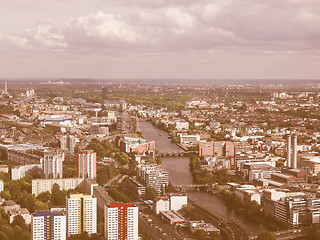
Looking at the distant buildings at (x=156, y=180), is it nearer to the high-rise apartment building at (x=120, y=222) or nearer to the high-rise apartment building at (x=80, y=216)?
the high-rise apartment building at (x=80, y=216)

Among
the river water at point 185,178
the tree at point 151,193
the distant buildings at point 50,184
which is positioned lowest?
the river water at point 185,178

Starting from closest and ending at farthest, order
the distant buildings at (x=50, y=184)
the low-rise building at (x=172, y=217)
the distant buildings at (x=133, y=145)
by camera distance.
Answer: the low-rise building at (x=172, y=217) < the distant buildings at (x=50, y=184) < the distant buildings at (x=133, y=145)

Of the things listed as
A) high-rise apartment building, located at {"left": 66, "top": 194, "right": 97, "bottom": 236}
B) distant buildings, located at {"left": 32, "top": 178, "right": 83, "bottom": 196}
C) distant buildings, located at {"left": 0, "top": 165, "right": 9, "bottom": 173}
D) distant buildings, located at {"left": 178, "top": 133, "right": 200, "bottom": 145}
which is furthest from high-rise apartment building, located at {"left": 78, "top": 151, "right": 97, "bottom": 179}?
distant buildings, located at {"left": 178, "top": 133, "right": 200, "bottom": 145}

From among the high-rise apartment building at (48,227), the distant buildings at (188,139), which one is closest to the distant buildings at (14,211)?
the high-rise apartment building at (48,227)

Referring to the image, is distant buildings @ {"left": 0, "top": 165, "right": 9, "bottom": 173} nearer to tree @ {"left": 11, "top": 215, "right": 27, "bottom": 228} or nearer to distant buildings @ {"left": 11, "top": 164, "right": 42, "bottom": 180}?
distant buildings @ {"left": 11, "top": 164, "right": 42, "bottom": 180}

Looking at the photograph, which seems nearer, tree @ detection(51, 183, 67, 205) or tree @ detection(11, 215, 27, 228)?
tree @ detection(11, 215, 27, 228)

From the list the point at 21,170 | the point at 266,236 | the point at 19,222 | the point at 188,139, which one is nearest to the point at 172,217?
the point at 266,236

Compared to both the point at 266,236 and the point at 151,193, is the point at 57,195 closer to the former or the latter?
the point at 151,193
